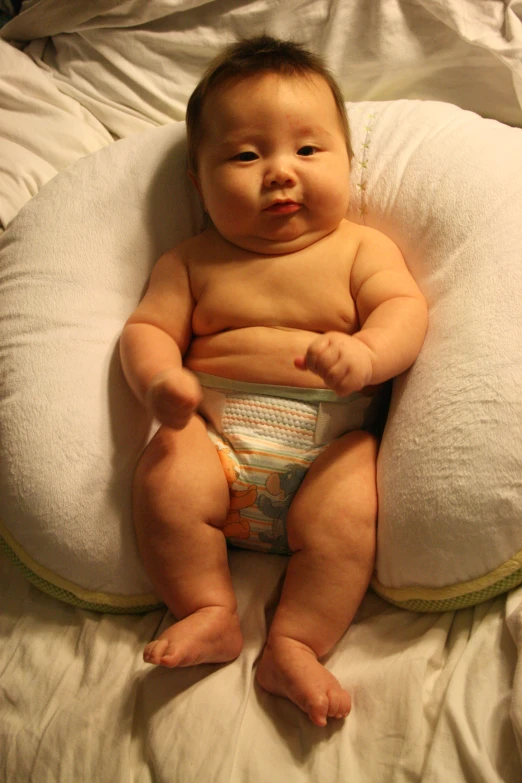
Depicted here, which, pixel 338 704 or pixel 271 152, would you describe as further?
pixel 271 152

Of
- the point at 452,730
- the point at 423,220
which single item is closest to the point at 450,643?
the point at 452,730

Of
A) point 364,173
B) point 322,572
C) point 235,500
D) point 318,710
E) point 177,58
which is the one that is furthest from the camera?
point 177,58

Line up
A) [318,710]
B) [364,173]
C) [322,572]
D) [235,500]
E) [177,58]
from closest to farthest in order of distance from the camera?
[318,710] → [322,572] → [235,500] → [364,173] → [177,58]

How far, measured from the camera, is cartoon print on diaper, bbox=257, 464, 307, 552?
0.98 m

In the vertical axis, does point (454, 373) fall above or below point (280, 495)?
above

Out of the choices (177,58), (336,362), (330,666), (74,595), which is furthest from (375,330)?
(177,58)

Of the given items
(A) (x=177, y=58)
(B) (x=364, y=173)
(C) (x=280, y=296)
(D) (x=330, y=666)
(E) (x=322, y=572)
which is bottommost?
(D) (x=330, y=666)

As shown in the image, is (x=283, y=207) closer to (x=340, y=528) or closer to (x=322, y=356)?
(x=322, y=356)

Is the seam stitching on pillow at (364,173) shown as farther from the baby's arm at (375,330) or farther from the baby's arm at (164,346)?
the baby's arm at (164,346)

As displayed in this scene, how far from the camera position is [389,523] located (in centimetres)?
90

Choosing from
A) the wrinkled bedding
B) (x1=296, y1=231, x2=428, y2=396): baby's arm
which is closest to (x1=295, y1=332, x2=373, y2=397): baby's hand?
(x1=296, y1=231, x2=428, y2=396): baby's arm

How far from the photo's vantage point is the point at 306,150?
1038 mm

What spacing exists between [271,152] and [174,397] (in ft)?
1.43

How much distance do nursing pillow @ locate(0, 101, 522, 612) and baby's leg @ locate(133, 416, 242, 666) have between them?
55 millimetres
